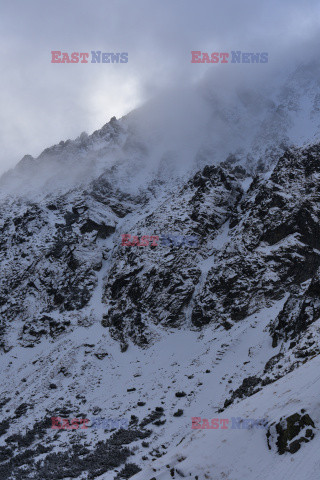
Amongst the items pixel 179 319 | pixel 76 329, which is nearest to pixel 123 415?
pixel 179 319

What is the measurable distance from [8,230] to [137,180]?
33.2 m

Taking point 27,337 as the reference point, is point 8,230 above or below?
above

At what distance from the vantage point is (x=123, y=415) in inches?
1286

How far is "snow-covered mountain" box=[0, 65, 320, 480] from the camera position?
44.4 ft

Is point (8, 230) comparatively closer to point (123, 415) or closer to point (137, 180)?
point (137, 180)

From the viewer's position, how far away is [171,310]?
48.5 meters

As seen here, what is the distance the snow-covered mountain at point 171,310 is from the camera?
533 inches
